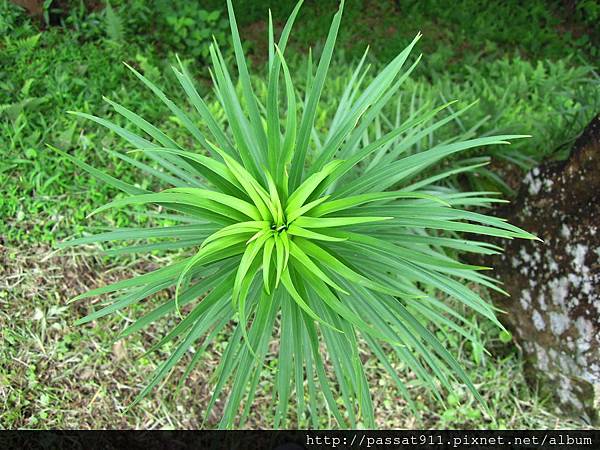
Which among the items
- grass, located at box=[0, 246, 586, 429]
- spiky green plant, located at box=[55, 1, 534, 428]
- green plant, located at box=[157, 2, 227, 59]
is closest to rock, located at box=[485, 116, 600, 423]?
grass, located at box=[0, 246, 586, 429]

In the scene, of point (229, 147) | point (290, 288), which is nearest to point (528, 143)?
point (229, 147)

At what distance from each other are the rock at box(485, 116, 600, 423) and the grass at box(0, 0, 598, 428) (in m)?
0.21

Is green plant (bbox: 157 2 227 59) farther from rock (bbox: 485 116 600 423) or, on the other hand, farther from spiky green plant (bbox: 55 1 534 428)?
rock (bbox: 485 116 600 423)

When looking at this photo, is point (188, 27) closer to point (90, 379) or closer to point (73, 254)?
point (73, 254)

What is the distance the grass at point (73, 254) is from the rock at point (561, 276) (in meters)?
0.21

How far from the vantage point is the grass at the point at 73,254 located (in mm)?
2443

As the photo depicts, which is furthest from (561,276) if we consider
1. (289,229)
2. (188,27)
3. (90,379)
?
(188,27)

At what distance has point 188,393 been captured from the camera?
2496 mm

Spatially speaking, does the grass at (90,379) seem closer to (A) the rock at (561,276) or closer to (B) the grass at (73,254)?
(B) the grass at (73,254)

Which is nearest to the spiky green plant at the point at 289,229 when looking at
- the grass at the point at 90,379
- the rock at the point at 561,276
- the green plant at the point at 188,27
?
the rock at the point at 561,276

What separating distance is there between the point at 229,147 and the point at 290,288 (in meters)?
0.59

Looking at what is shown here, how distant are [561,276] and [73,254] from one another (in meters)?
2.31

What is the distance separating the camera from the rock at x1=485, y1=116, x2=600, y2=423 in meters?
2.04

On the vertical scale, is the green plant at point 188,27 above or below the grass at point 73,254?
above
